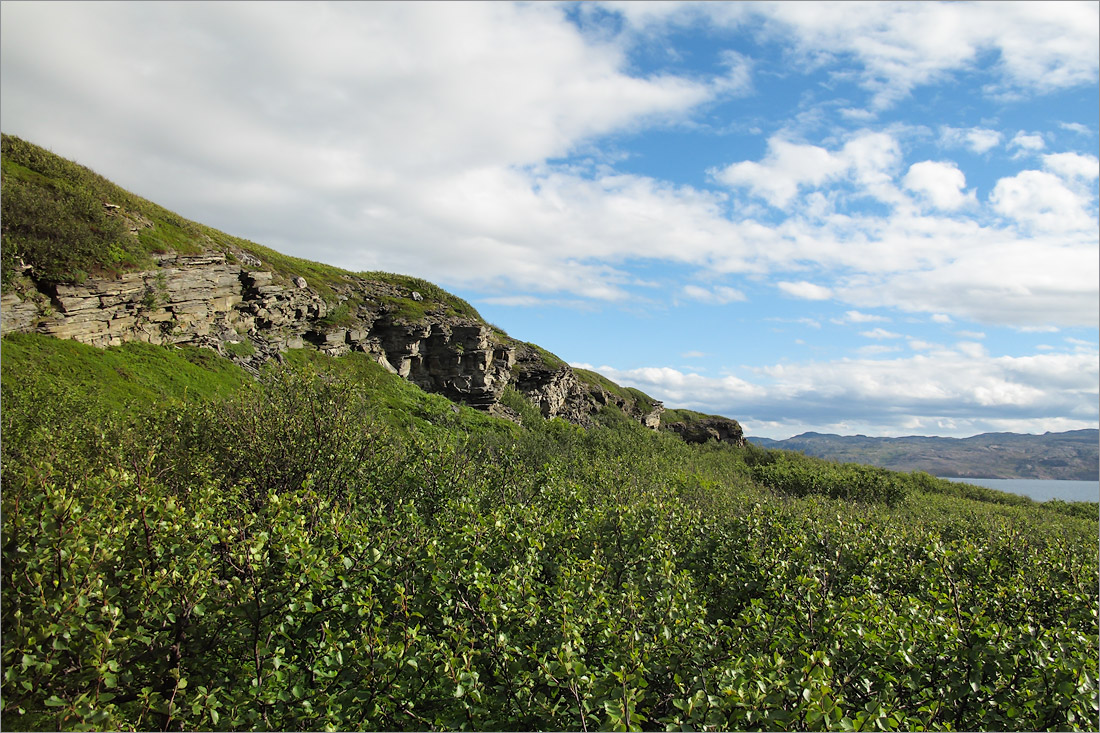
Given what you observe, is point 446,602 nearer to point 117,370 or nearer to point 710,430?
point 117,370

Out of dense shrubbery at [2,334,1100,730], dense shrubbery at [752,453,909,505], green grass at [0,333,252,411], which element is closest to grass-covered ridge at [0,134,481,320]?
green grass at [0,333,252,411]

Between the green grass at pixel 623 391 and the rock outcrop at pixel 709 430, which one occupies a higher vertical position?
the green grass at pixel 623 391

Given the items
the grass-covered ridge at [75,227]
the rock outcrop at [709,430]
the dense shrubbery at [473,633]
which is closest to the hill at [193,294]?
the grass-covered ridge at [75,227]

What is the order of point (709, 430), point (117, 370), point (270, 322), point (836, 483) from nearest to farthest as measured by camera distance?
point (117, 370)
point (270, 322)
point (836, 483)
point (709, 430)

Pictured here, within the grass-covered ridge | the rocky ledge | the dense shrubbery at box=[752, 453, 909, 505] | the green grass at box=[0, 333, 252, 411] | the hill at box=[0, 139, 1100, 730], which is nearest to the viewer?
the hill at box=[0, 139, 1100, 730]

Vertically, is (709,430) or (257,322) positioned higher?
(257,322)

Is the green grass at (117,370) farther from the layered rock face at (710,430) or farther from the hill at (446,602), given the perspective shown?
the layered rock face at (710,430)

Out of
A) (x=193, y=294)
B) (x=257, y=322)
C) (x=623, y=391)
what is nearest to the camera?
(x=193, y=294)

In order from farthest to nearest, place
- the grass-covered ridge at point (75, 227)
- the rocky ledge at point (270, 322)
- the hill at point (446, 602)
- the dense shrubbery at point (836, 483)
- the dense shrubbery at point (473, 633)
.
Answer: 1. the dense shrubbery at point (836, 483)
2. the rocky ledge at point (270, 322)
3. the grass-covered ridge at point (75, 227)
4. the hill at point (446, 602)
5. the dense shrubbery at point (473, 633)

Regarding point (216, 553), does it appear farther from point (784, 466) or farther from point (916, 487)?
point (916, 487)

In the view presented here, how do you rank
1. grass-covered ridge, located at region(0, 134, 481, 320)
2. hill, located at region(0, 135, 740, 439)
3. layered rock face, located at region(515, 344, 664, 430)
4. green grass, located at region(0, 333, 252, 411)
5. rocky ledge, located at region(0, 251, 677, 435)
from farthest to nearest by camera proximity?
layered rock face, located at region(515, 344, 664, 430), rocky ledge, located at region(0, 251, 677, 435), hill, located at region(0, 135, 740, 439), grass-covered ridge, located at region(0, 134, 481, 320), green grass, located at region(0, 333, 252, 411)

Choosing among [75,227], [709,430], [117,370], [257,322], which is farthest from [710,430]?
[75,227]

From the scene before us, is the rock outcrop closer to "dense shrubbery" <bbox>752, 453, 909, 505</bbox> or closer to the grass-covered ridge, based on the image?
"dense shrubbery" <bbox>752, 453, 909, 505</bbox>

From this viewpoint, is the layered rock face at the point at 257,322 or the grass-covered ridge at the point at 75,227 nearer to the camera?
the grass-covered ridge at the point at 75,227
